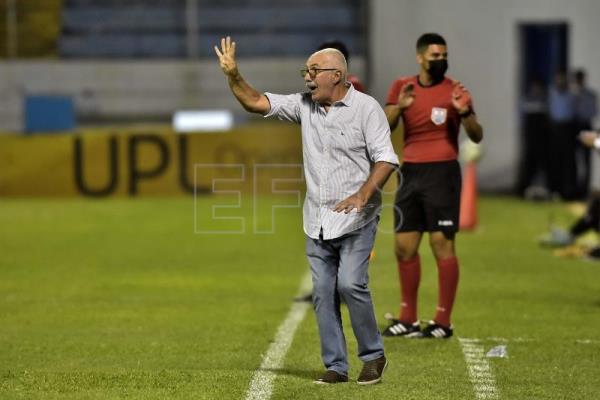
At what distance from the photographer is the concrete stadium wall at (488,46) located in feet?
89.7

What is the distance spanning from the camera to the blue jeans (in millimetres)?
8211

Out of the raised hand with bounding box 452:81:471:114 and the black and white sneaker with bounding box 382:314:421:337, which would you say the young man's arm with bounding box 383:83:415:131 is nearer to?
the raised hand with bounding box 452:81:471:114

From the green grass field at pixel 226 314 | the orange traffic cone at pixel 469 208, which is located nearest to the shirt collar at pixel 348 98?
the green grass field at pixel 226 314

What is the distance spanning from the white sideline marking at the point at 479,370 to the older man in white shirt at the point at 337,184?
580mm

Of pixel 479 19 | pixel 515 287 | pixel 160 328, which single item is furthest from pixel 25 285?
pixel 479 19

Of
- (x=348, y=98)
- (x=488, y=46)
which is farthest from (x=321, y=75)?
(x=488, y=46)

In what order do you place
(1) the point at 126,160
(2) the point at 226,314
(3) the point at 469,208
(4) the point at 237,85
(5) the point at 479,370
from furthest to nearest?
(1) the point at 126,160 < (3) the point at 469,208 < (2) the point at 226,314 < (5) the point at 479,370 < (4) the point at 237,85

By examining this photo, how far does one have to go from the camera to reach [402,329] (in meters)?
10.5

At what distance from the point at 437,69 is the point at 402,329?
1840 mm

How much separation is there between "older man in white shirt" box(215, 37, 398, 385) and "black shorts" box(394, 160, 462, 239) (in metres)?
2.17

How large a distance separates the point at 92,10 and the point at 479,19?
7.76 metres

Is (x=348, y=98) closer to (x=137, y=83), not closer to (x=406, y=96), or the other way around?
(x=406, y=96)

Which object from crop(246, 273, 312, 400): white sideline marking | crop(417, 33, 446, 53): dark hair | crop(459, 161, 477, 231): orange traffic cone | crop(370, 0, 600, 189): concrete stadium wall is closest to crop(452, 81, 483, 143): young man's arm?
crop(417, 33, 446, 53): dark hair

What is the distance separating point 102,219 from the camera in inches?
820
